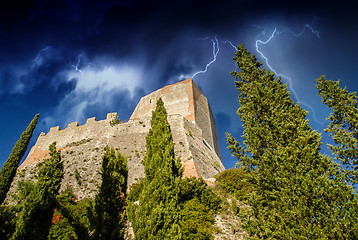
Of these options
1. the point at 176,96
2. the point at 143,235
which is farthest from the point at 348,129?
the point at 176,96

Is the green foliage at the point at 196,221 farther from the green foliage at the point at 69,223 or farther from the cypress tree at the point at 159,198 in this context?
the green foliage at the point at 69,223

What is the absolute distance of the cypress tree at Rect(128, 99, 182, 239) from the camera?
612 centimetres

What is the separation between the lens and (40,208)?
7.02 metres

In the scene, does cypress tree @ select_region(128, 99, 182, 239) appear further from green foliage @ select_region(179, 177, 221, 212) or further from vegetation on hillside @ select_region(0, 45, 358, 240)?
green foliage @ select_region(179, 177, 221, 212)

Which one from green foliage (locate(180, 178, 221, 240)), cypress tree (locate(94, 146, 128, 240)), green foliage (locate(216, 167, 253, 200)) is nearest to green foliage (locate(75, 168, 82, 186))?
cypress tree (locate(94, 146, 128, 240))

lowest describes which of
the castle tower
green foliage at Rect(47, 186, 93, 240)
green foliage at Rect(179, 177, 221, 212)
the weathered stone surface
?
green foliage at Rect(47, 186, 93, 240)

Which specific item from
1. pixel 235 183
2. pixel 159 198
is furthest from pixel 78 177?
pixel 235 183

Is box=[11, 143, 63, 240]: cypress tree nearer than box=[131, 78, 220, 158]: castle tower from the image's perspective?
Yes

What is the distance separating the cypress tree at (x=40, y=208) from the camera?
6633 mm

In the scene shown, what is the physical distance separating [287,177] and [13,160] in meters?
17.3

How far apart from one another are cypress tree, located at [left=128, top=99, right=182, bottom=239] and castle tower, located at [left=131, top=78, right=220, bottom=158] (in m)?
15.4

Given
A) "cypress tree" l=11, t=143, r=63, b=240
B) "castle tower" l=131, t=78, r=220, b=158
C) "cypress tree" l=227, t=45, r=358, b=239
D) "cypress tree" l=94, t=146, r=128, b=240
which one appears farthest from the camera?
"castle tower" l=131, t=78, r=220, b=158

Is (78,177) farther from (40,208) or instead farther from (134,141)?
(40,208)

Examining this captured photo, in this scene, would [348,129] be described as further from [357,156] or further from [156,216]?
[156,216]
